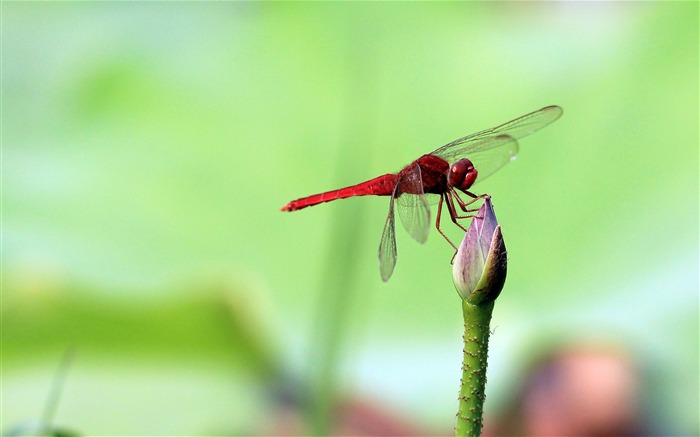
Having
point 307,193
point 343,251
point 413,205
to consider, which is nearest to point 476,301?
point 413,205

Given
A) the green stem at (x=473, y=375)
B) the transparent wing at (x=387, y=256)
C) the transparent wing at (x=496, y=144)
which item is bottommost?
the green stem at (x=473, y=375)

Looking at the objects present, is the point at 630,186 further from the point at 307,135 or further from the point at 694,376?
the point at 307,135

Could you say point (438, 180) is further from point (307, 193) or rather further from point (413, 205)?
point (307, 193)

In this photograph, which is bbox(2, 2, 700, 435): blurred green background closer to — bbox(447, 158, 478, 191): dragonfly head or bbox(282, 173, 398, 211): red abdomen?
bbox(282, 173, 398, 211): red abdomen

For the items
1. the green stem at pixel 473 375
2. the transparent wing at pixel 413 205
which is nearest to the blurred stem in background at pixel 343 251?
the transparent wing at pixel 413 205

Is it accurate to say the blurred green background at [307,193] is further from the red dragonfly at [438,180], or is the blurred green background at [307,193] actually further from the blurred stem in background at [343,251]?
the red dragonfly at [438,180]

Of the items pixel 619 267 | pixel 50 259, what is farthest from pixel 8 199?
pixel 619 267

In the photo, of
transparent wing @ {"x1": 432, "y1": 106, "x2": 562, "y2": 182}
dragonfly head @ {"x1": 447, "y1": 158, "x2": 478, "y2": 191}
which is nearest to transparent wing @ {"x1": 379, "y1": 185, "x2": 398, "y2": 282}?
dragonfly head @ {"x1": 447, "y1": 158, "x2": 478, "y2": 191}
